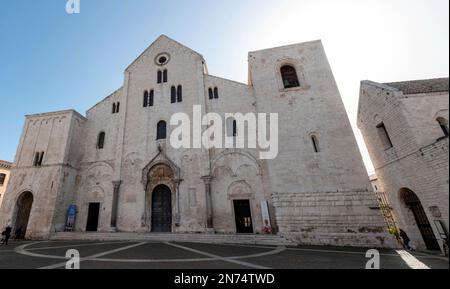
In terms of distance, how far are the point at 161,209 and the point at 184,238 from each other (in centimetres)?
354

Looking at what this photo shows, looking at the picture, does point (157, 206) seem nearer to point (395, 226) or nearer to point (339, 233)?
point (339, 233)

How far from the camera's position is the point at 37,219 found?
14.7m

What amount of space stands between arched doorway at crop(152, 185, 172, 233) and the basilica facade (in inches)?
3.0

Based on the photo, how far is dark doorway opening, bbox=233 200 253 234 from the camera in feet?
44.0

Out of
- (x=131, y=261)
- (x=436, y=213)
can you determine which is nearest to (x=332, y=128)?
(x=436, y=213)

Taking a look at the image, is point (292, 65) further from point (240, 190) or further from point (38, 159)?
point (38, 159)

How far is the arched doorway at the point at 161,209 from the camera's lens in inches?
575

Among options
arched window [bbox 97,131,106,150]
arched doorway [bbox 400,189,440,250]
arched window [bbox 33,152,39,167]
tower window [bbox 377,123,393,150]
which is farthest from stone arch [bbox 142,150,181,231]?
arched doorway [bbox 400,189,440,250]

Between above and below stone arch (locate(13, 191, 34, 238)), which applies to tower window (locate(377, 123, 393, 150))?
above

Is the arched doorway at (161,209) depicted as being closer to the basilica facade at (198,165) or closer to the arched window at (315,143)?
the basilica facade at (198,165)

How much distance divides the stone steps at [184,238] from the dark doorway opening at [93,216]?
1.84m

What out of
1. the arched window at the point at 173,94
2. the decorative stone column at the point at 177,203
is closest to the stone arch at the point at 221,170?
the decorative stone column at the point at 177,203

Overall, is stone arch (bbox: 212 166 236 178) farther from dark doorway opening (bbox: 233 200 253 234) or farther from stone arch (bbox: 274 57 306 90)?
stone arch (bbox: 274 57 306 90)

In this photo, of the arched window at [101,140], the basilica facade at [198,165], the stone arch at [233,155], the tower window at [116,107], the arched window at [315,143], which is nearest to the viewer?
the basilica facade at [198,165]
